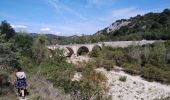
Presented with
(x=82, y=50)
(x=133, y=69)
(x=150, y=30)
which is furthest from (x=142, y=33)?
(x=133, y=69)

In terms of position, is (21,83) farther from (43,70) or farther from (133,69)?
(133,69)

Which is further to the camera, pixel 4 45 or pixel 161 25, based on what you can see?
pixel 161 25

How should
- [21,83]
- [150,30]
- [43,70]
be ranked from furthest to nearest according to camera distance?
1. [150,30]
2. [43,70]
3. [21,83]

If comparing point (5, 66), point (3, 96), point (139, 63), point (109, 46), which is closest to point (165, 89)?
point (139, 63)

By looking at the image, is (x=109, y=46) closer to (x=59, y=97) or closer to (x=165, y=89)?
(x=165, y=89)

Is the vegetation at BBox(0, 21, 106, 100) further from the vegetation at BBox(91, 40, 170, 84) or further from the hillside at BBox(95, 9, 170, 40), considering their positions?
the hillside at BBox(95, 9, 170, 40)

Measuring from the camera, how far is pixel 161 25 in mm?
89688

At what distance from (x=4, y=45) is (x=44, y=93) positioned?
244 cm

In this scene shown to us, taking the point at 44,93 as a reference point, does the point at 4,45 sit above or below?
above

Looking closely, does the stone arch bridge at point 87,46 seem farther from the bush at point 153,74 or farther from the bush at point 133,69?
the bush at point 153,74

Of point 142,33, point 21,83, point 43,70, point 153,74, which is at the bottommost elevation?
point 153,74

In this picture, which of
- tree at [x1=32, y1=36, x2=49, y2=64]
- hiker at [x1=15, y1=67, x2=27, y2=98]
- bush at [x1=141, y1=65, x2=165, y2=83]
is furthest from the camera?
tree at [x1=32, y1=36, x2=49, y2=64]

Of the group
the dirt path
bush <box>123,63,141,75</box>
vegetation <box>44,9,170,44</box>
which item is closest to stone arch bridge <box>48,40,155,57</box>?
vegetation <box>44,9,170,44</box>

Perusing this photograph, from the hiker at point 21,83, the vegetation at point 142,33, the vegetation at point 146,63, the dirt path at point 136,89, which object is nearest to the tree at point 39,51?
the vegetation at point 146,63
